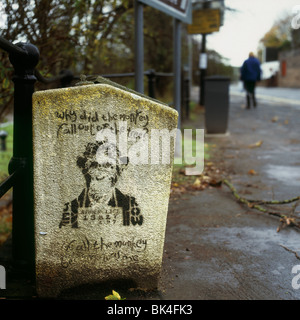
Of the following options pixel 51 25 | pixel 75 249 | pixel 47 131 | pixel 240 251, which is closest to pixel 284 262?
pixel 240 251

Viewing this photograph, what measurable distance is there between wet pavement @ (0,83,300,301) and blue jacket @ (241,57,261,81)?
18.5ft

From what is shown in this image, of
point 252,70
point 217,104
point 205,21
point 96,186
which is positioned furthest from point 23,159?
point 205,21

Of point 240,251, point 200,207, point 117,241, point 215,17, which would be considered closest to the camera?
point 117,241

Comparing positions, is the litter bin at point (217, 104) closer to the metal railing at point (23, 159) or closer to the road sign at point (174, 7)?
the road sign at point (174, 7)

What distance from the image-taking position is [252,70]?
11.8m

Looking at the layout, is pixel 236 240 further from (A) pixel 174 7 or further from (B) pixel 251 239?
(A) pixel 174 7

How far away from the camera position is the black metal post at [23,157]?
2705 mm

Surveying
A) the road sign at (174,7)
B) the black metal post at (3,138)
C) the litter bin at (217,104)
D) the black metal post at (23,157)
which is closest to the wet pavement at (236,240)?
the black metal post at (23,157)

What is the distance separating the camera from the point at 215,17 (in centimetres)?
1476

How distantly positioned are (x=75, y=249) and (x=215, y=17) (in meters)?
13.6

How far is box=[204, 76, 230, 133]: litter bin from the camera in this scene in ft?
30.6

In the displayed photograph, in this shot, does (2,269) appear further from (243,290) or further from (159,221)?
(243,290)

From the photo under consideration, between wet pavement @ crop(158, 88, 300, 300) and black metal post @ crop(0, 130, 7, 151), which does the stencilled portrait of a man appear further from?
black metal post @ crop(0, 130, 7, 151)

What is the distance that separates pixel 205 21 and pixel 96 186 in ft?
44.5
